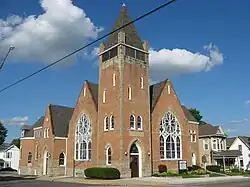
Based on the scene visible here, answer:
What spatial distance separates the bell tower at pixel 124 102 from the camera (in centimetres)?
3381

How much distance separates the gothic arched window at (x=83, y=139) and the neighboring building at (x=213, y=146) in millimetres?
26251

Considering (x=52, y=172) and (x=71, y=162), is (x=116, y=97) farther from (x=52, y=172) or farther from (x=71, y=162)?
(x=52, y=172)

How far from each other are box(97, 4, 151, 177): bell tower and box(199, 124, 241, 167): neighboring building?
85.5 feet

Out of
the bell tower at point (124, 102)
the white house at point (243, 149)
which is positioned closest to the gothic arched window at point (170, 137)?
the bell tower at point (124, 102)

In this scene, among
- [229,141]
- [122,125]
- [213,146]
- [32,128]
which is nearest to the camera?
[122,125]

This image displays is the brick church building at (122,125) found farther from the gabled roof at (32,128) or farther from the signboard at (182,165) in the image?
the gabled roof at (32,128)

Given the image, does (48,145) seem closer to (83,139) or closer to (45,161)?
(45,161)

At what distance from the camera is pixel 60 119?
4781cm

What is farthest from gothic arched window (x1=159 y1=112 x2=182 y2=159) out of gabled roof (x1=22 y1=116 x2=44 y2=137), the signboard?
gabled roof (x1=22 y1=116 x2=44 y2=137)

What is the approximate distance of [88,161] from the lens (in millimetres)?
39250

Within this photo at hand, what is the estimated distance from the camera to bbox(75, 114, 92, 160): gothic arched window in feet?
132

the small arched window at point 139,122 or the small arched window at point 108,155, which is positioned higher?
the small arched window at point 139,122

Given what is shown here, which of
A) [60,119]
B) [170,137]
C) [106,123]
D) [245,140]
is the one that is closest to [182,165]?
[170,137]

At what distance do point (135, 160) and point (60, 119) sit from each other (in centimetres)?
1746
